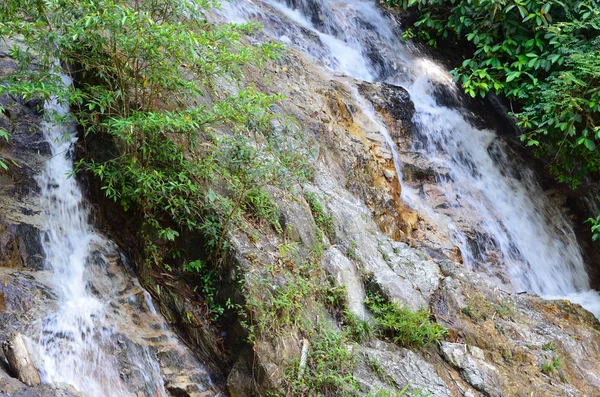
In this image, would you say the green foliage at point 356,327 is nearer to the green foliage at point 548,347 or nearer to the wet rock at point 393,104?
the green foliage at point 548,347

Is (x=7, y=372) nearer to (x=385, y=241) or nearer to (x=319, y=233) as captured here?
(x=319, y=233)

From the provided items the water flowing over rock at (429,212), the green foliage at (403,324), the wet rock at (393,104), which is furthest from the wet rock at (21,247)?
the wet rock at (393,104)

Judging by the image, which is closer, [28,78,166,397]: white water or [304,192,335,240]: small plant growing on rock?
[28,78,166,397]: white water

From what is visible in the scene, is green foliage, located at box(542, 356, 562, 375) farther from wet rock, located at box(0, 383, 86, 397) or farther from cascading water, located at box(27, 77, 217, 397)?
wet rock, located at box(0, 383, 86, 397)

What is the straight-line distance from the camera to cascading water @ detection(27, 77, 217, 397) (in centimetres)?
340

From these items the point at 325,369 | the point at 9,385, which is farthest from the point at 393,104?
the point at 9,385

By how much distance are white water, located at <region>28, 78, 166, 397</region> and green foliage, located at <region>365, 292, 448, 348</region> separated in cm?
202

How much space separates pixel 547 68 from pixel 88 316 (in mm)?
7152

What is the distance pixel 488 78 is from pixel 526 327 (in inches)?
178

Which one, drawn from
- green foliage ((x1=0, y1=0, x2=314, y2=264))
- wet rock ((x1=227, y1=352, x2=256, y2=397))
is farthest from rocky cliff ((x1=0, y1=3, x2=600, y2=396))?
green foliage ((x1=0, y1=0, x2=314, y2=264))

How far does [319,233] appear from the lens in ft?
16.4

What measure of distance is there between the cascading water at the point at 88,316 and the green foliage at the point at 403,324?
1695mm

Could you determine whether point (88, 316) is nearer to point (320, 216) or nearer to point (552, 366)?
point (320, 216)

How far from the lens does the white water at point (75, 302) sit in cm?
338
